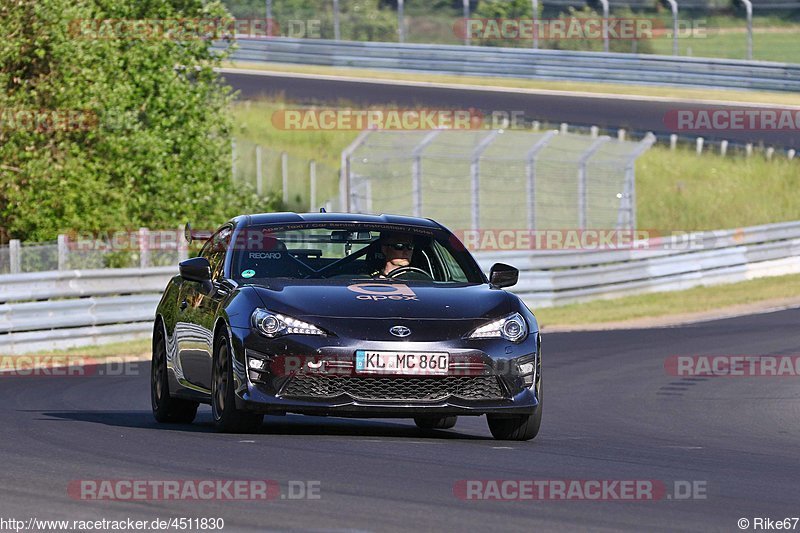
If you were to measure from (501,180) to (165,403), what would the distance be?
61.1ft

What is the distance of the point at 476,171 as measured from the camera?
27531 mm

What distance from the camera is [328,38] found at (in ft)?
163

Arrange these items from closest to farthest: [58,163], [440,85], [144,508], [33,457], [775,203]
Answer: [144,508] < [33,457] < [58,163] < [775,203] < [440,85]

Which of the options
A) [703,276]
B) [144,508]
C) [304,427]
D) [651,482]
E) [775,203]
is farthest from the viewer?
[775,203]

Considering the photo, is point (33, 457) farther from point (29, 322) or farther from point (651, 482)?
point (29, 322)

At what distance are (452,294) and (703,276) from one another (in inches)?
773

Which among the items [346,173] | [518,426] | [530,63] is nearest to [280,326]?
[518,426]

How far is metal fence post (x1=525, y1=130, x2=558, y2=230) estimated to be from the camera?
27.3 m

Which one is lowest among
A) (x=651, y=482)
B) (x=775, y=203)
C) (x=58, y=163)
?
(x=775, y=203)

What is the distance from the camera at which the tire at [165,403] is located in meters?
11.3

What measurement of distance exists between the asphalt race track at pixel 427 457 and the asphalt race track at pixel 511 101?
24.7 meters

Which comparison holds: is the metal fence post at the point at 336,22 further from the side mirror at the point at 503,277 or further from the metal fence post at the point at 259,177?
the side mirror at the point at 503,277

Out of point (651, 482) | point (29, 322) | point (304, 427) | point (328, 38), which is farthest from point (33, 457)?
point (328, 38)

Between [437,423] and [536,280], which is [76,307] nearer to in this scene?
[536,280]
